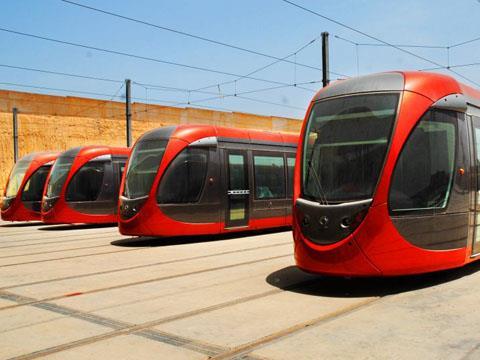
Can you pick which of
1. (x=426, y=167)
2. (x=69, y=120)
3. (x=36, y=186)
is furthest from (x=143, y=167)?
(x=69, y=120)

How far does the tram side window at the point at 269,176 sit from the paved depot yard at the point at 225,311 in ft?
14.3

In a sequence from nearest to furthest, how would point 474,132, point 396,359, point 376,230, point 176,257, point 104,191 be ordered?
1. point 396,359
2. point 376,230
3. point 474,132
4. point 176,257
5. point 104,191

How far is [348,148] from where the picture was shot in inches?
283

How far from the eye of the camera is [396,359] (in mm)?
4551

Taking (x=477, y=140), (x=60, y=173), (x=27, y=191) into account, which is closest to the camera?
(x=477, y=140)

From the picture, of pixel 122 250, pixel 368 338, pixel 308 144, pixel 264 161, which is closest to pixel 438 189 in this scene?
pixel 308 144

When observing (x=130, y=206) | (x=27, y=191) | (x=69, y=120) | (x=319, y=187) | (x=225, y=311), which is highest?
A: (x=69, y=120)

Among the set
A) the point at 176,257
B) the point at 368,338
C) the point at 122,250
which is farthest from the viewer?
the point at 122,250

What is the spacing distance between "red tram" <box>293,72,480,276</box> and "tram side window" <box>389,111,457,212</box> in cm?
1

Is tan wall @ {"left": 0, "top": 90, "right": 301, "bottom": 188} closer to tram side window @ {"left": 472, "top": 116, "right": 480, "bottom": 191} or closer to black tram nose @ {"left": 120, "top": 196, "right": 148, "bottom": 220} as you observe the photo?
black tram nose @ {"left": 120, "top": 196, "right": 148, "bottom": 220}

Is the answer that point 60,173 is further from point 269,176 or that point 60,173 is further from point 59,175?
point 269,176

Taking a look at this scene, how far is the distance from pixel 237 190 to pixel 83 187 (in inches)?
244

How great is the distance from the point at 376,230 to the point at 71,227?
14.5m

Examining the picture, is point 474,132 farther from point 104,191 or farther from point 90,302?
point 104,191
